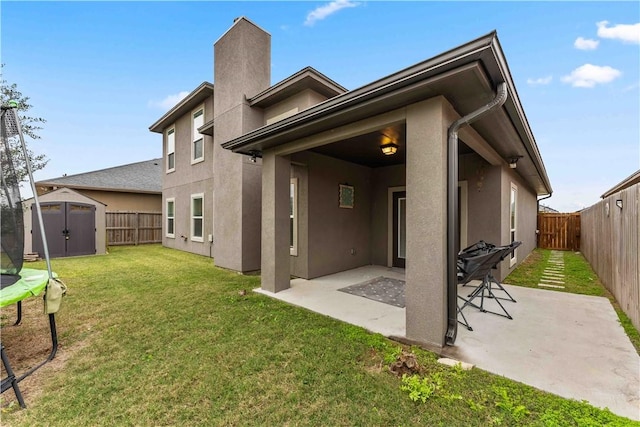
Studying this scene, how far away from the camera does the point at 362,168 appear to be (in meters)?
7.55

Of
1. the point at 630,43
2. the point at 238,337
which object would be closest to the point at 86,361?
the point at 238,337

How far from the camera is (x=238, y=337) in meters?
3.28

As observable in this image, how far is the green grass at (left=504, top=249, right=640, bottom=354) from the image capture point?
3607 millimetres

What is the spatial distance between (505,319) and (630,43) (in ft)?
28.4

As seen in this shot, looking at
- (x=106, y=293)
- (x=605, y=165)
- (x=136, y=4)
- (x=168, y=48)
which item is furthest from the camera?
(x=605, y=165)

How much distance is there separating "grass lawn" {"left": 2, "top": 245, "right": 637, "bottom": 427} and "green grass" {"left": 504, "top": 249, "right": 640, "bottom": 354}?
2319 mm

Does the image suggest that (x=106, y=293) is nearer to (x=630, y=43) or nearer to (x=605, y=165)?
(x=630, y=43)

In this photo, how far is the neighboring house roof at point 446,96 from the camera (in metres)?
2.44

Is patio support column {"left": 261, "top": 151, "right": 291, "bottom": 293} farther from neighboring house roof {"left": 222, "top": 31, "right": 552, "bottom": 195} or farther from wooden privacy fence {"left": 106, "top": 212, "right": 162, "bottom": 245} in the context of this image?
wooden privacy fence {"left": 106, "top": 212, "right": 162, "bottom": 245}

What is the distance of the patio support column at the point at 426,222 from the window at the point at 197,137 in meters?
8.77

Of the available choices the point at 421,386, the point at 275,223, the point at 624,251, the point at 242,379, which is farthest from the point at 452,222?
the point at 624,251

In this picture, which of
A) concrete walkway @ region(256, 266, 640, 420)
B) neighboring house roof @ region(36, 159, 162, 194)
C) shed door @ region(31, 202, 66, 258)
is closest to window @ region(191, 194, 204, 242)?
shed door @ region(31, 202, 66, 258)

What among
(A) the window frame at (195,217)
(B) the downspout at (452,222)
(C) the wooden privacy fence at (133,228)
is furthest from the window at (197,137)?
(B) the downspout at (452,222)

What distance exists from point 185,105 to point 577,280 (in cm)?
1290
